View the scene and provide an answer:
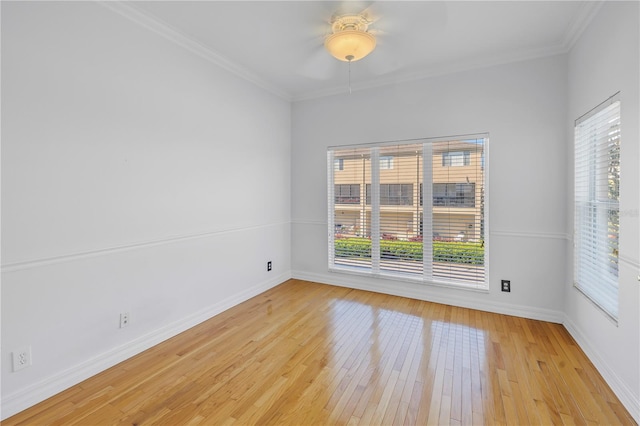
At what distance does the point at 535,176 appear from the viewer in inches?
124

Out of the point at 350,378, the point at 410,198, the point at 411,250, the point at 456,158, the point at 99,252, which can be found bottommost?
the point at 350,378

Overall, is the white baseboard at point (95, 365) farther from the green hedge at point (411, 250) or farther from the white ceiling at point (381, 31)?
the white ceiling at point (381, 31)

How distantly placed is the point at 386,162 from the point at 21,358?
12.7 feet

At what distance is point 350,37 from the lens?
2457mm

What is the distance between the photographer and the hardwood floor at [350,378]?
1.81 m

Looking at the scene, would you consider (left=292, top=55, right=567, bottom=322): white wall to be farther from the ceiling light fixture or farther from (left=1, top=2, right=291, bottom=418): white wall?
(left=1, top=2, right=291, bottom=418): white wall

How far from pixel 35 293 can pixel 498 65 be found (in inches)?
182

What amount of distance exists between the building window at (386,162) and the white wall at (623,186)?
2.00m

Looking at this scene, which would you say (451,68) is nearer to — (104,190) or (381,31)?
(381,31)

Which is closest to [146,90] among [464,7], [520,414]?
→ [464,7]

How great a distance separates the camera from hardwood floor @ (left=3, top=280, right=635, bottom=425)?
181 centimetres

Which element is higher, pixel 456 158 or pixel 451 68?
pixel 451 68

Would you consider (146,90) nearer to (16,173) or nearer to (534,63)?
(16,173)

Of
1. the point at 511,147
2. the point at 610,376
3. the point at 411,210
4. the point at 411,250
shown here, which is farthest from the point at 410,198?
the point at 610,376
